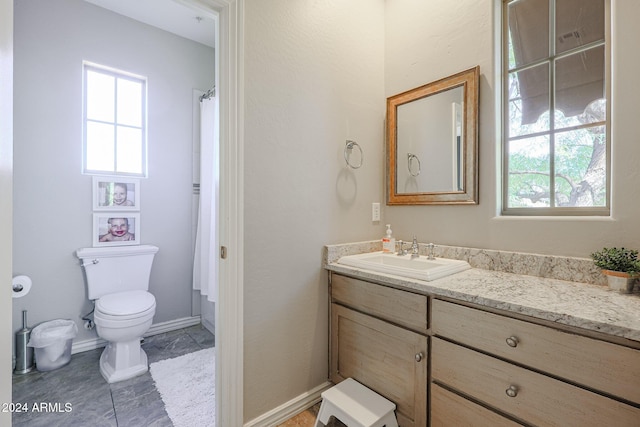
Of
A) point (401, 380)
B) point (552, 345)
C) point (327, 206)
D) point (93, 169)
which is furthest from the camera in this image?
point (93, 169)

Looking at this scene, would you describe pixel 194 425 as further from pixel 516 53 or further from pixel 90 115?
pixel 516 53

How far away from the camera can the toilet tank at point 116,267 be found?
2.15 m

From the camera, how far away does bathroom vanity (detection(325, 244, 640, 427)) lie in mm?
808

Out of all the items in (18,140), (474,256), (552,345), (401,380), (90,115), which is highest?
(90,115)

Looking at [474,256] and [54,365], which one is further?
[54,365]

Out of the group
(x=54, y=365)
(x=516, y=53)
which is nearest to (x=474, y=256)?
(x=516, y=53)

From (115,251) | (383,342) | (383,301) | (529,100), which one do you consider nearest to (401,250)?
(383,301)

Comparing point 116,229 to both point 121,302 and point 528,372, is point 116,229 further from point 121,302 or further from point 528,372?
point 528,372

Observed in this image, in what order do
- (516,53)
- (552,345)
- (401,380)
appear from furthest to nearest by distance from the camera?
1. (516,53)
2. (401,380)
3. (552,345)

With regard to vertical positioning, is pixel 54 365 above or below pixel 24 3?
below

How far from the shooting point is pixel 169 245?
2.62m

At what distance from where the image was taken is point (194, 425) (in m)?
1.47

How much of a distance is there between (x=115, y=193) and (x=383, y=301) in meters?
2.31

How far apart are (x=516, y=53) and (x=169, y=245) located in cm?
292
